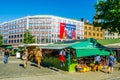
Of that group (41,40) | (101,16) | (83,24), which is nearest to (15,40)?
(41,40)

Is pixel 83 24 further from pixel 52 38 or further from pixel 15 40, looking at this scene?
pixel 15 40

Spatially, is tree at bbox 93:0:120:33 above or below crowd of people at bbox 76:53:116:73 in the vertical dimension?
above

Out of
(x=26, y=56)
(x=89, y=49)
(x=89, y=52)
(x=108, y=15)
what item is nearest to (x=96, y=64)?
(x=89, y=52)

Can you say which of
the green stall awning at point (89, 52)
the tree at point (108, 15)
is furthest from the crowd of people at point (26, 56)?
the tree at point (108, 15)

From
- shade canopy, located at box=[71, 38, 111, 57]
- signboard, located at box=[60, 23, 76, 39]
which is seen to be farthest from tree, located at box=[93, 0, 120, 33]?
signboard, located at box=[60, 23, 76, 39]

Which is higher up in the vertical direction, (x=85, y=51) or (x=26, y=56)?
(x=85, y=51)

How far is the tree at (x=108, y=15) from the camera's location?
80.3ft

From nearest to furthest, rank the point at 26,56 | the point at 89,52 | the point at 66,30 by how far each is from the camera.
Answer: the point at 89,52, the point at 26,56, the point at 66,30

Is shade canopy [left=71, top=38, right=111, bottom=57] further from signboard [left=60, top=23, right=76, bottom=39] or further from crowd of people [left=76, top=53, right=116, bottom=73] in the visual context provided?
signboard [left=60, top=23, right=76, bottom=39]

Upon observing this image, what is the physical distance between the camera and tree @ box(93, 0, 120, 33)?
80.3 feet

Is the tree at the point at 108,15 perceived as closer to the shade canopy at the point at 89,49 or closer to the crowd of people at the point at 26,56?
the shade canopy at the point at 89,49

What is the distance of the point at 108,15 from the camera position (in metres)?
25.2

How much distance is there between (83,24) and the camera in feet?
400

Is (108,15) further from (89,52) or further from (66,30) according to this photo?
(66,30)
